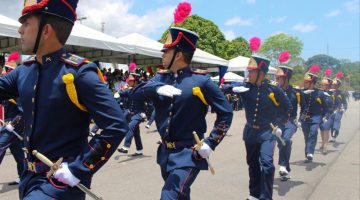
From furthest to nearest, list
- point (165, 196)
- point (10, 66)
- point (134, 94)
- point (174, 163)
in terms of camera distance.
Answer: point (10, 66)
point (134, 94)
point (174, 163)
point (165, 196)

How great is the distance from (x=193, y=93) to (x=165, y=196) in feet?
3.42

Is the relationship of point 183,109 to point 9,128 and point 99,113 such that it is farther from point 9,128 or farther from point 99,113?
point 9,128

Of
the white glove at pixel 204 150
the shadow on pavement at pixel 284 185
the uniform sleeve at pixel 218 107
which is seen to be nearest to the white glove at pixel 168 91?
the uniform sleeve at pixel 218 107

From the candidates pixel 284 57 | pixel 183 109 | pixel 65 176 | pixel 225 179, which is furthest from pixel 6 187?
pixel 284 57

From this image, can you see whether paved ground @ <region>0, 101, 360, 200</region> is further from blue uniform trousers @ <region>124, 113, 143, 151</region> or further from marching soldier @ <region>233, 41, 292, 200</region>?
marching soldier @ <region>233, 41, 292, 200</region>

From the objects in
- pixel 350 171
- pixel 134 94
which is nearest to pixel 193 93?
pixel 134 94

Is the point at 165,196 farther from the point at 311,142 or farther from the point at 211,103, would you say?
the point at 311,142

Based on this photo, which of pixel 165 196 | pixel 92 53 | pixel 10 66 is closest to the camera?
pixel 165 196

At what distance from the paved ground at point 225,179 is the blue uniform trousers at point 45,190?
352 cm

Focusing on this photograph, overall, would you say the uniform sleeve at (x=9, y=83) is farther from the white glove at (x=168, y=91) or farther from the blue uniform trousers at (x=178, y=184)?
the blue uniform trousers at (x=178, y=184)

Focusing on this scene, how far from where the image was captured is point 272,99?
6.39 metres

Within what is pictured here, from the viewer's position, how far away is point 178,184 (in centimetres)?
379

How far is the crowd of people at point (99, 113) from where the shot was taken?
250 centimetres

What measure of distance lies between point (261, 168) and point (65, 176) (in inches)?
152
